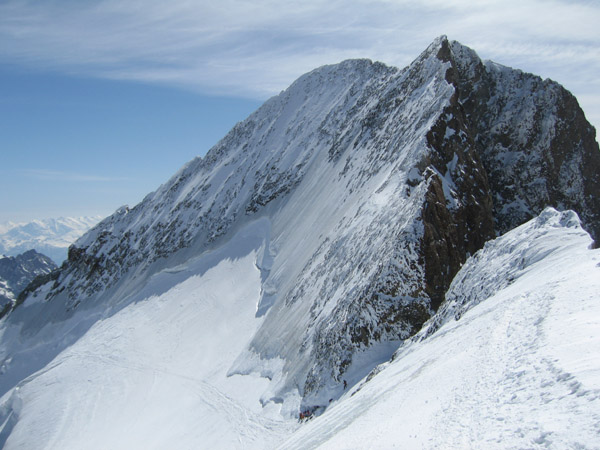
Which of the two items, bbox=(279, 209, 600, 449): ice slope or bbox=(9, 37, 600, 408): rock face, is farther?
bbox=(9, 37, 600, 408): rock face

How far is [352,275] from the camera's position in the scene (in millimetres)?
25359

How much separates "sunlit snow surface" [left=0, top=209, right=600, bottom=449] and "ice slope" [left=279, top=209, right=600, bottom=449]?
0.12ft

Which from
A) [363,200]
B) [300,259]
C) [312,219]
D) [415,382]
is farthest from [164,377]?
[415,382]

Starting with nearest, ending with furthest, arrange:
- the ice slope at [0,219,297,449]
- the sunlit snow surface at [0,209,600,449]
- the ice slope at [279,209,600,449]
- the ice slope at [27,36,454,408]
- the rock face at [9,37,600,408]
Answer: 1. the ice slope at [279,209,600,449]
2. the sunlit snow surface at [0,209,600,449]
3. the rock face at [9,37,600,408]
4. the ice slope at [27,36,454,408]
5. the ice slope at [0,219,297,449]

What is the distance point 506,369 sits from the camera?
951cm

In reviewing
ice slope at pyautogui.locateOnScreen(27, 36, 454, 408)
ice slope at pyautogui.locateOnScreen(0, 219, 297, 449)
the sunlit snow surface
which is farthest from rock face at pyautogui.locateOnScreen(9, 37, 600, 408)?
the sunlit snow surface

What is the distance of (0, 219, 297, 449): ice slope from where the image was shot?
28188 mm

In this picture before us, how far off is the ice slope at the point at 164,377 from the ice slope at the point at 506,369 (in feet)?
38.2

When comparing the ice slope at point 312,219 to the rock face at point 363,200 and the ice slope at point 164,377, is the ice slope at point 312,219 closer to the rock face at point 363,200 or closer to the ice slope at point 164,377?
the rock face at point 363,200

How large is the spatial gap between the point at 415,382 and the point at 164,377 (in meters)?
30.8

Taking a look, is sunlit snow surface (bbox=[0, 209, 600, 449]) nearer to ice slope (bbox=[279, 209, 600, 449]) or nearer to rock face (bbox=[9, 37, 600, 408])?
ice slope (bbox=[279, 209, 600, 449])

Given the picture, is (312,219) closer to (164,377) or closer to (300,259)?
(300,259)

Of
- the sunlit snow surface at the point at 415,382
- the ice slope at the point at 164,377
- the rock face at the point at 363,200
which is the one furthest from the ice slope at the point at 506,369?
the ice slope at the point at 164,377

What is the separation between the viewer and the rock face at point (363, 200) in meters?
22.2
